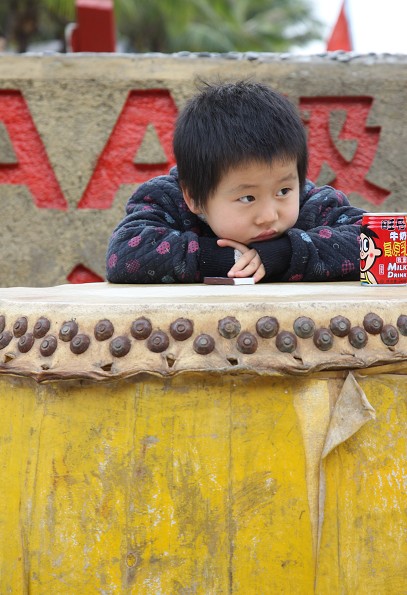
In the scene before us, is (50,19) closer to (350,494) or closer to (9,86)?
(9,86)

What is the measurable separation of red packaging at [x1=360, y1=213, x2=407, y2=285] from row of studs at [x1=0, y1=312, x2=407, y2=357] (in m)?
0.37

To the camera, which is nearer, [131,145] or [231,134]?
[231,134]

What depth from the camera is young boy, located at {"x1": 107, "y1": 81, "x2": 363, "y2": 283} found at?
1424 mm

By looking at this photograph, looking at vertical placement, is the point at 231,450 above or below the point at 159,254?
below

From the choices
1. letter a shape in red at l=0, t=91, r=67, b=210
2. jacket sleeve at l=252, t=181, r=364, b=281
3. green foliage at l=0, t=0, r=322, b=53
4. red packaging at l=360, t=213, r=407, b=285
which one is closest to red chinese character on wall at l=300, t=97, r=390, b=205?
letter a shape in red at l=0, t=91, r=67, b=210

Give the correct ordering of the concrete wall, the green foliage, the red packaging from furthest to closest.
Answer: the green foliage
the concrete wall
the red packaging

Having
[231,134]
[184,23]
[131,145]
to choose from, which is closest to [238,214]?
[231,134]

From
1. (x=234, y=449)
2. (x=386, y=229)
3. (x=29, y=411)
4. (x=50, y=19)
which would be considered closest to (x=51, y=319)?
(x=29, y=411)

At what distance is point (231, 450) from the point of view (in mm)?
880

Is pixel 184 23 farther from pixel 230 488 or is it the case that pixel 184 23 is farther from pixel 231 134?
pixel 230 488

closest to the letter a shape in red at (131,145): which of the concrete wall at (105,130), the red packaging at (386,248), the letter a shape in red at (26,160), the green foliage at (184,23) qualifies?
the concrete wall at (105,130)

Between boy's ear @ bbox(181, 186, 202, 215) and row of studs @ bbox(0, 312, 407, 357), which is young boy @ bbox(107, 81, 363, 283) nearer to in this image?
boy's ear @ bbox(181, 186, 202, 215)

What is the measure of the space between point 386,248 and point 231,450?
0.54 meters

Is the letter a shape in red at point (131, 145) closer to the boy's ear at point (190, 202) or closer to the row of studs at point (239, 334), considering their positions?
the boy's ear at point (190, 202)
